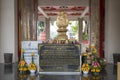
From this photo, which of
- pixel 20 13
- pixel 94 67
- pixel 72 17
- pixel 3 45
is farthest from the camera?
pixel 72 17

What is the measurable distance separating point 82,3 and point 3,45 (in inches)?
155

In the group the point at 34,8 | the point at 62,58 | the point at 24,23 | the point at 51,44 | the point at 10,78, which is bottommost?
the point at 10,78

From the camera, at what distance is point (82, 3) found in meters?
9.47

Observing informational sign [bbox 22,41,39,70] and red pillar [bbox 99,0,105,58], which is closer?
informational sign [bbox 22,41,39,70]

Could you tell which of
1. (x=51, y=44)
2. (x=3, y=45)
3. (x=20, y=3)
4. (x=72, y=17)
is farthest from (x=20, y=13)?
(x=72, y=17)

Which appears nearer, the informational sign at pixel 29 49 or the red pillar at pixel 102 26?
the informational sign at pixel 29 49

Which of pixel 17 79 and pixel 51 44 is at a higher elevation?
pixel 51 44

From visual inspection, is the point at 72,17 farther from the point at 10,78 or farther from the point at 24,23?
the point at 10,78

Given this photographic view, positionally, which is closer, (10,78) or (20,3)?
(10,78)

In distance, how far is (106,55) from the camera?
7.66 metres

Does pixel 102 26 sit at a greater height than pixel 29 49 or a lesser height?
greater

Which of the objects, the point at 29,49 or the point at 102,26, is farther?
the point at 102,26

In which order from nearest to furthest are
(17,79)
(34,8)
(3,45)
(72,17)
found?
(17,79) → (3,45) → (34,8) → (72,17)

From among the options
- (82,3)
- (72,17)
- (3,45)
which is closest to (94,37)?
(82,3)
